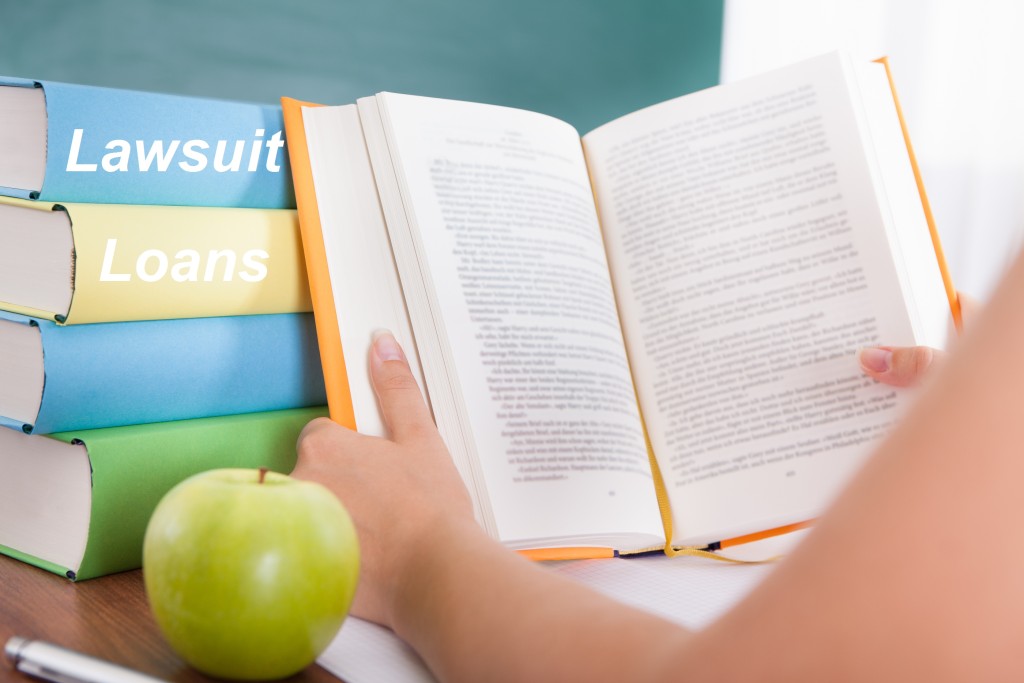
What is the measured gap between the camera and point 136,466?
530 millimetres

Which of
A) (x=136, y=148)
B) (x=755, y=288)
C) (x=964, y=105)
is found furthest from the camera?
(x=964, y=105)

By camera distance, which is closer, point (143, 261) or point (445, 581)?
point (445, 581)

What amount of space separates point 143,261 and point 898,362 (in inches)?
20.8

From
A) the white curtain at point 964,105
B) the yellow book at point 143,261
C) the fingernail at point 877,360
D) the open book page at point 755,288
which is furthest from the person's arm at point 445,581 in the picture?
the white curtain at point 964,105

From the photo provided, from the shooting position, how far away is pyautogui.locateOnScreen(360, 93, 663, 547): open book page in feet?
1.95

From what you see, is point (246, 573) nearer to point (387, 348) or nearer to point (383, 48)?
point (387, 348)

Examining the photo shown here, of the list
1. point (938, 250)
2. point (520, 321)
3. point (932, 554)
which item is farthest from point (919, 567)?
point (938, 250)

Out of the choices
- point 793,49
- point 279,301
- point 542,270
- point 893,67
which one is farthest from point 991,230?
point 279,301

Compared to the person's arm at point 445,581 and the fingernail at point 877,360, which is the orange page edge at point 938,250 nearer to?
the fingernail at point 877,360

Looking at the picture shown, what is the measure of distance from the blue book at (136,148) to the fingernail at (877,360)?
0.44 meters

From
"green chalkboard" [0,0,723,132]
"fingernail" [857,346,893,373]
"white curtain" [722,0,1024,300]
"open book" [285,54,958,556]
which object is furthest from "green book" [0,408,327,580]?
"white curtain" [722,0,1024,300]

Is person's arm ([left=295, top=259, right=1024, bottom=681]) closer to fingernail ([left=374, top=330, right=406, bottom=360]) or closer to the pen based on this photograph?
the pen

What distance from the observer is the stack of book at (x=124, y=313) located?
1.71 ft

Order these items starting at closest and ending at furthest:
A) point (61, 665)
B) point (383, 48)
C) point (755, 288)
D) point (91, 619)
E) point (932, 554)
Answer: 1. point (932, 554)
2. point (61, 665)
3. point (91, 619)
4. point (755, 288)
5. point (383, 48)
